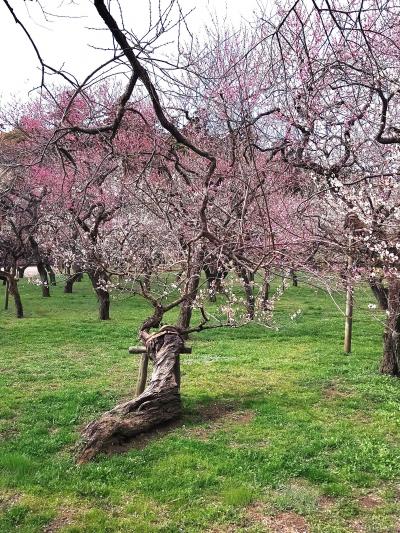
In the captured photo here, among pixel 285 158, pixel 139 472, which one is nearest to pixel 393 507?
pixel 139 472

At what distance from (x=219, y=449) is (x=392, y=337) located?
4372 millimetres

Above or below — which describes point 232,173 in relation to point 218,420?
above

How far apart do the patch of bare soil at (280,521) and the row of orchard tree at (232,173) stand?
1.97 m

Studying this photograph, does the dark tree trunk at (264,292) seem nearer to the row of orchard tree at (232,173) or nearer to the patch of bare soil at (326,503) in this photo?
the row of orchard tree at (232,173)

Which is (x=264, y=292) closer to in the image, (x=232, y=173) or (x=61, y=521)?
(x=232, y=173)

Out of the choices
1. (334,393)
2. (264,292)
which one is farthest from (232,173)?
(264,292)

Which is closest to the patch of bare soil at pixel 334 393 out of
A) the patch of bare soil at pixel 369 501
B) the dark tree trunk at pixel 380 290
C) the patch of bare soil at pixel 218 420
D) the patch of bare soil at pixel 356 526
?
the patch of bare soil at pixel 218 420

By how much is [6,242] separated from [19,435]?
16.3 m

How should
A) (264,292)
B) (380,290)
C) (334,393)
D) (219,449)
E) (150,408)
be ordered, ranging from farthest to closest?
(264,292)
(380,290)
(334,393)
(150,408)
(219,449)

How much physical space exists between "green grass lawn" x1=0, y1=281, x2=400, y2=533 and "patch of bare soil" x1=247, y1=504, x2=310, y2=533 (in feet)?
0.04

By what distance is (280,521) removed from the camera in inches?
160

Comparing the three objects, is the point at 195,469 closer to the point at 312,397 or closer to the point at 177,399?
the point at 177,399

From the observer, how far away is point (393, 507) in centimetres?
423

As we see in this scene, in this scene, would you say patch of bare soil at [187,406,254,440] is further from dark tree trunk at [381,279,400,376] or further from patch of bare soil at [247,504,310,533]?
dark tree trunk at [381,279,400,376]
